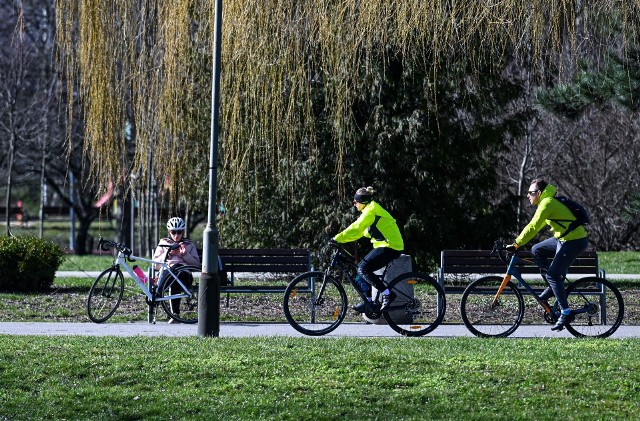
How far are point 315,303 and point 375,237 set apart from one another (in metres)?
1.13

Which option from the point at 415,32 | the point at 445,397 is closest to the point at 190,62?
the point at 415,32

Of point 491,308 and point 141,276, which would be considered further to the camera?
point 141,276

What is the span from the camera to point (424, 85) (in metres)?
18.2

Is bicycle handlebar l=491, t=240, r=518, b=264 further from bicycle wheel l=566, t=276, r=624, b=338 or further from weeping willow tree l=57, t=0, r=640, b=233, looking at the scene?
weeping willow tree l=57, t=0, r=640, b=233

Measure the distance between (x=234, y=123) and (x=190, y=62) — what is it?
2.91 ft

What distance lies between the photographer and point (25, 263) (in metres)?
17.4

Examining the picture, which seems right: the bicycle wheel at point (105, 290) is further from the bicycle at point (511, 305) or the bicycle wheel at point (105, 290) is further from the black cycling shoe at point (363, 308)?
the bicycle at point (511, 305)

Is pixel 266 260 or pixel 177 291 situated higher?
pixel 266 260

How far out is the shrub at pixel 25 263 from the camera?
689 inches

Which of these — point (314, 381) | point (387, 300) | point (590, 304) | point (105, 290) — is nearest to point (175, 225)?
point (105, 290)

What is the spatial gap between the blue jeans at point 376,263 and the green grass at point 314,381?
1.92m

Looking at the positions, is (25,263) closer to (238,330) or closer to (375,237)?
(238,330)

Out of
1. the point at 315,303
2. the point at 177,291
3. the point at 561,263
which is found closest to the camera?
the point at 561,263

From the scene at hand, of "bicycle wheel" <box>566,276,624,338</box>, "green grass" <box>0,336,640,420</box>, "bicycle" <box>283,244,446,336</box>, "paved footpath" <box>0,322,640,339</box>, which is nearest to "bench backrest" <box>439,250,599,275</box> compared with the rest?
"paved footpath" <box>0,322,640,339</box>
